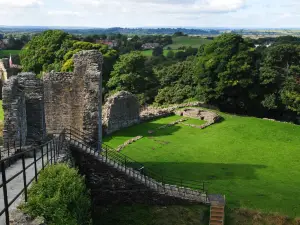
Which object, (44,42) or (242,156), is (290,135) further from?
(44,42)

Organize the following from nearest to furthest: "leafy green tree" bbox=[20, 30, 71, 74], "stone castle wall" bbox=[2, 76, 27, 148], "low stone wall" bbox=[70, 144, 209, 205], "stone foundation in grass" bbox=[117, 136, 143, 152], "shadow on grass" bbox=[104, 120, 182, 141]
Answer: "stone castle wall" bbox=[2, 76, 27, 148] < "low stone wall" bbox=[70, 144, 209, 205] < "stone foundation in grass" bbox=[117, 136, 143, 152] < "shadow on grass" bbox=[104, 120, 182, 141] < "leafy green tree" bbox=[20, 30, 71, 74]

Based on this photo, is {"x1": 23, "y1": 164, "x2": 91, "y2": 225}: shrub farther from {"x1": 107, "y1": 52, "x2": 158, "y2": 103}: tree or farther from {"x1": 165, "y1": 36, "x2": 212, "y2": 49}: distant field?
{"x1": 165, "y1": 36, "x2": 212, "y2": 49}: distant field

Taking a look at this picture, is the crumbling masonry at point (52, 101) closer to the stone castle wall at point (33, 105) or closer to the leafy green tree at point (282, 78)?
the stone castle wall at point (33, 105)

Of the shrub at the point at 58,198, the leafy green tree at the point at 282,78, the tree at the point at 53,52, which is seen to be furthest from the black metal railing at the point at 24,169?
the tree at the point at 53,52

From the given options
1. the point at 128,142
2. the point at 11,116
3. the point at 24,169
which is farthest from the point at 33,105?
the point at 128,142

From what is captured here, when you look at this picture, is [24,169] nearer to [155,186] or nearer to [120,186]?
[120,186]

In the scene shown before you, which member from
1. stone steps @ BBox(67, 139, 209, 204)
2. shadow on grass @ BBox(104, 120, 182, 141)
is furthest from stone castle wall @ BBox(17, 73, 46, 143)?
shadow on grass @ BBox(104, 120, 182, 141)
